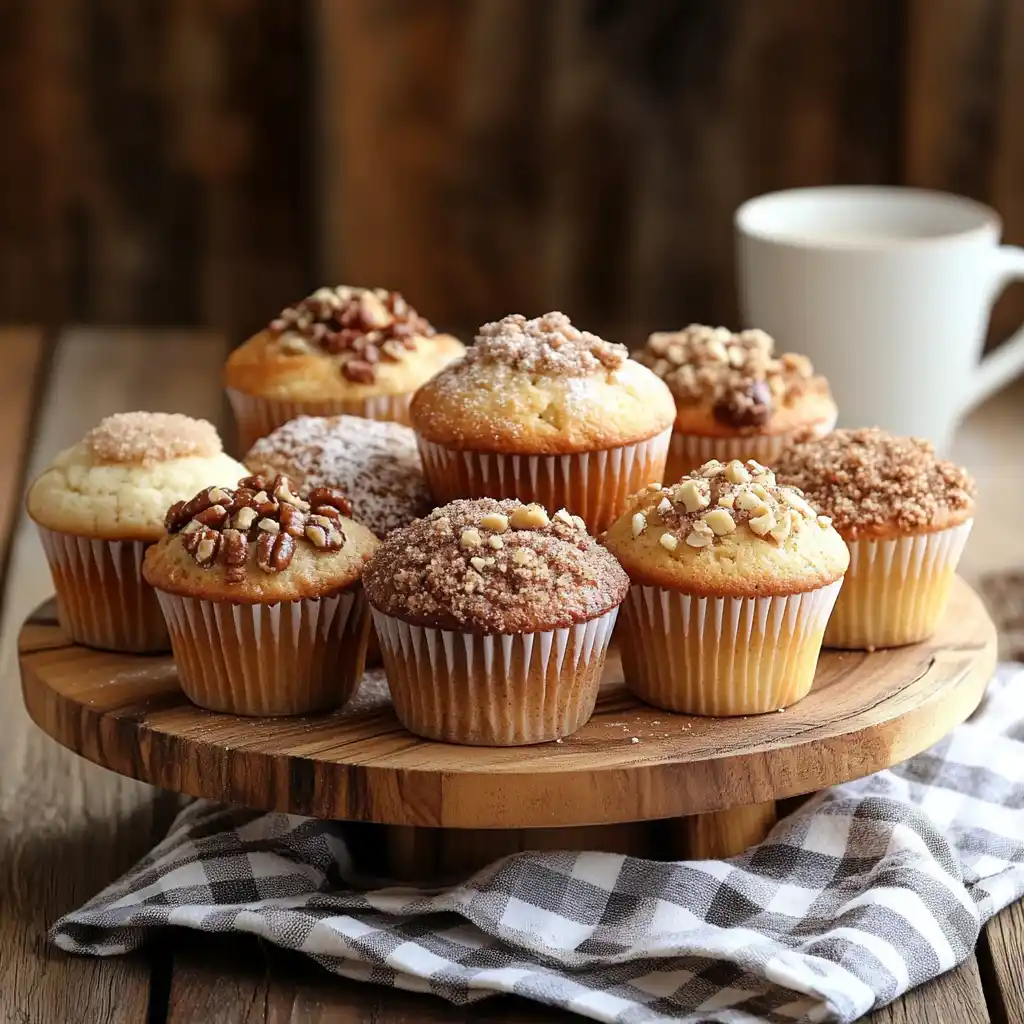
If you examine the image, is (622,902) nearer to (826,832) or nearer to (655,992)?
(655,992)

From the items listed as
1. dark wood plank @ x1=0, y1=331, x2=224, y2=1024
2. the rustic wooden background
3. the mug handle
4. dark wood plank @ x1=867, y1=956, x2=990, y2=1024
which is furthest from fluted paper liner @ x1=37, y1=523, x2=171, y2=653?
the rustic wooden background

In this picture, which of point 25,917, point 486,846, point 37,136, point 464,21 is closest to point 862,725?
point 486,846

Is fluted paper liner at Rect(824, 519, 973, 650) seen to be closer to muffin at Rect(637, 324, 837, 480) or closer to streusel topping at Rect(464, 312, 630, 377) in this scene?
muffin at Rect(637, 324, 837, 480)

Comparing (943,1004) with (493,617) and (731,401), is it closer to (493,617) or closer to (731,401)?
(493,617)

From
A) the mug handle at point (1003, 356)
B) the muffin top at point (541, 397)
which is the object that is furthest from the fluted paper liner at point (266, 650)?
the mug handle at point (1003, 356)

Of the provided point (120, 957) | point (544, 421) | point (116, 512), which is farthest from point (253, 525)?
point (120, 957)

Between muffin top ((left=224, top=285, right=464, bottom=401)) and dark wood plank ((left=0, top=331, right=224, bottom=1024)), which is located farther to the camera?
muffin top ((left=224, top=285, right=464, bottom=401))

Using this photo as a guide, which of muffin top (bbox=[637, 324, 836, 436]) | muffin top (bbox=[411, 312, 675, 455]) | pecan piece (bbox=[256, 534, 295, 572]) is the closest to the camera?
pecan piece (bbox=[256, 534, 295, 572])
